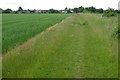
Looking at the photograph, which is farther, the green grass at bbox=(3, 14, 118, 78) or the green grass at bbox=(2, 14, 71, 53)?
the green grass at bbox=(2, 14, 71, 53)

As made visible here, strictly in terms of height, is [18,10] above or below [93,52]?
above

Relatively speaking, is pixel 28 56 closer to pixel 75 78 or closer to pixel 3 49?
Result: pixel 3 49

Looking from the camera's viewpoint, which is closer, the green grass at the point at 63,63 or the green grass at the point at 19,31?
the green grass at the point at 63,63

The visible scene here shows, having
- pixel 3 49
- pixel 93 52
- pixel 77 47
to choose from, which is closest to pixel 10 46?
pixel 3 49

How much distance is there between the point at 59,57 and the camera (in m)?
8.54

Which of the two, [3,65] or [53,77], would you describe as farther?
[3,65]

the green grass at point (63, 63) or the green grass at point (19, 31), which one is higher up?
the green grass at point (19, 31)

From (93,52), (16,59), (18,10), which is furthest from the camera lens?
(18,10)

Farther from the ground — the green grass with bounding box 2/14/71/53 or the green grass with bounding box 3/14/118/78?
the green grass with bounding box 2/14/71/53

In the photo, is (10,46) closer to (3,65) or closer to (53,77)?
(3,65)

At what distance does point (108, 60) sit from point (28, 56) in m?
3.03

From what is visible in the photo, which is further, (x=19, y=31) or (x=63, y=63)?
(x=19, y=31)

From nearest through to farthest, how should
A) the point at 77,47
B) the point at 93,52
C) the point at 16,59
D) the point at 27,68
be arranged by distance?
1. the point at 27,68
2. the point at 16,59
3. the point at 93,52
4. the point at 77,47

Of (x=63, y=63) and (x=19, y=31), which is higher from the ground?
(x=19, y=31)
